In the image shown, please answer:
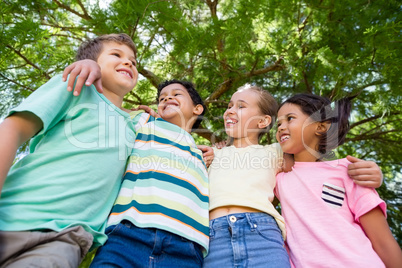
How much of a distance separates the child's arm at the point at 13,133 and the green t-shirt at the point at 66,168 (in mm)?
31

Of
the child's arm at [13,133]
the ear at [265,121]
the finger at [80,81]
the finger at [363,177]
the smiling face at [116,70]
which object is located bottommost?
the finger at [363,177]

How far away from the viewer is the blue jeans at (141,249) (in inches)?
46.9

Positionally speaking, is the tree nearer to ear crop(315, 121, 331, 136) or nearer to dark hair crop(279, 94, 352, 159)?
dark hair crop(279, 94, 352, 159)

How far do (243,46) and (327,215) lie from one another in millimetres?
1817

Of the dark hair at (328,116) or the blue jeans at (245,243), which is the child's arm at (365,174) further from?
the blue jeans at (245,243)

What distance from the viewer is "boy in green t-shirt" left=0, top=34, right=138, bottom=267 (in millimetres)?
1002

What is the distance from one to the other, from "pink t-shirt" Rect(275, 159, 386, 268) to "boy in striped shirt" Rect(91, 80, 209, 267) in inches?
18.6

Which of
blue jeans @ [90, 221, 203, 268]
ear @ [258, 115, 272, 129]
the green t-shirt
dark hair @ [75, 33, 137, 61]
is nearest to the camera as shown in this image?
the green t-shirt

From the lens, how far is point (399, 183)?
3.86m

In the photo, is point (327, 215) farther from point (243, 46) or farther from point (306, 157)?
point (243, 46)

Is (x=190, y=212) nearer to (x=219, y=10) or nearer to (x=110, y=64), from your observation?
(x=110, y=64)

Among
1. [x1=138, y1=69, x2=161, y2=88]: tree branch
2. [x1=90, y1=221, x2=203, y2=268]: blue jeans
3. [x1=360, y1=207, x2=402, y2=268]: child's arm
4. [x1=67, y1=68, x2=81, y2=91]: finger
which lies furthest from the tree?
[x1=90, y1=221, x2=203, y2=268]: blue jeans

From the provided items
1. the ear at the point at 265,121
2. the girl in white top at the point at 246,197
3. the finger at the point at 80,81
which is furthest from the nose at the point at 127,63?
the ear at the point at 265,121

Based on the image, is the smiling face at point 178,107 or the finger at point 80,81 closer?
the finger at point 80,81
